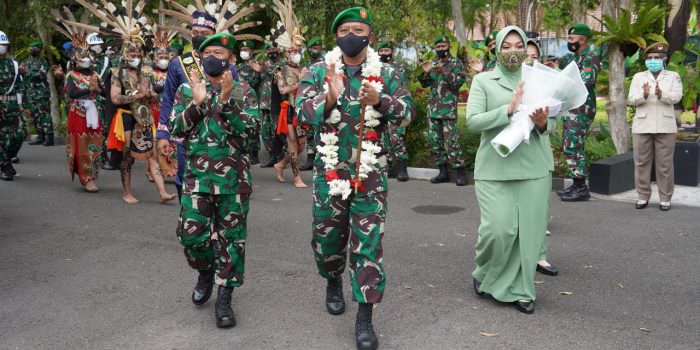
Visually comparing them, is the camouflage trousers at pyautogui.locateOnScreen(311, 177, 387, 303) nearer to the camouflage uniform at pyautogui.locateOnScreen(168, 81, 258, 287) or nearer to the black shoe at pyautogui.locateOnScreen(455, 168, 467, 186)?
the camouflage uniform at pyautogui.locateOnScreen(168, 81, 258, 287)

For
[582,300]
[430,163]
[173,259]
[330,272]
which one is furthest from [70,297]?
[430,163]

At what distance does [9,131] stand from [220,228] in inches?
329

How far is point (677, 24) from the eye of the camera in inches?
484

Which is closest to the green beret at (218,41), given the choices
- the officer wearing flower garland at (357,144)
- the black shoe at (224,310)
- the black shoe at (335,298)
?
→ the officer wearing flower garland at (357,144)

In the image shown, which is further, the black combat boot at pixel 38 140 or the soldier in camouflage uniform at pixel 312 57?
the black combat boot at pixel 38 140

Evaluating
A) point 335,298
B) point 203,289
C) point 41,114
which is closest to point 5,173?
point 41,114

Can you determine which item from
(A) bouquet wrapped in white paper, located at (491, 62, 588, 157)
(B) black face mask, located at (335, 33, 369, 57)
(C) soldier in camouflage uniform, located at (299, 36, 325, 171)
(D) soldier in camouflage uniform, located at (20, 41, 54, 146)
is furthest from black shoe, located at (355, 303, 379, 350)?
(D) soldier in camouflage uniform, located at (20, 41, 54, 146)

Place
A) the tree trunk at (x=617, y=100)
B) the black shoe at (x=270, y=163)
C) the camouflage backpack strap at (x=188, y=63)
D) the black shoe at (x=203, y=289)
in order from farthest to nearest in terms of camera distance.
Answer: the black shoe at (x=270, y=163) → the tree trunk at (x=617, y=100) → the camouflage backpack strap at (x=188, y=63) → the black shoe at (x=203, y=289)

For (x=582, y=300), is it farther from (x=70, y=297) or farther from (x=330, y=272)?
(x=70, y=297)

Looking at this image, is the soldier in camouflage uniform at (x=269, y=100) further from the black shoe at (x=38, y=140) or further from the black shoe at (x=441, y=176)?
the black shoe at (x=38, y=140)

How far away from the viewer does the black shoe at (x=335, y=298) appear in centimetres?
521

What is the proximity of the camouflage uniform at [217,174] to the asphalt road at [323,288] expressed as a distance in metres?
0.53

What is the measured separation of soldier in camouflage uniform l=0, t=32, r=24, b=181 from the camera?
1155cm

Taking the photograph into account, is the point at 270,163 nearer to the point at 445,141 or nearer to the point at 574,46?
the point at 445,141
